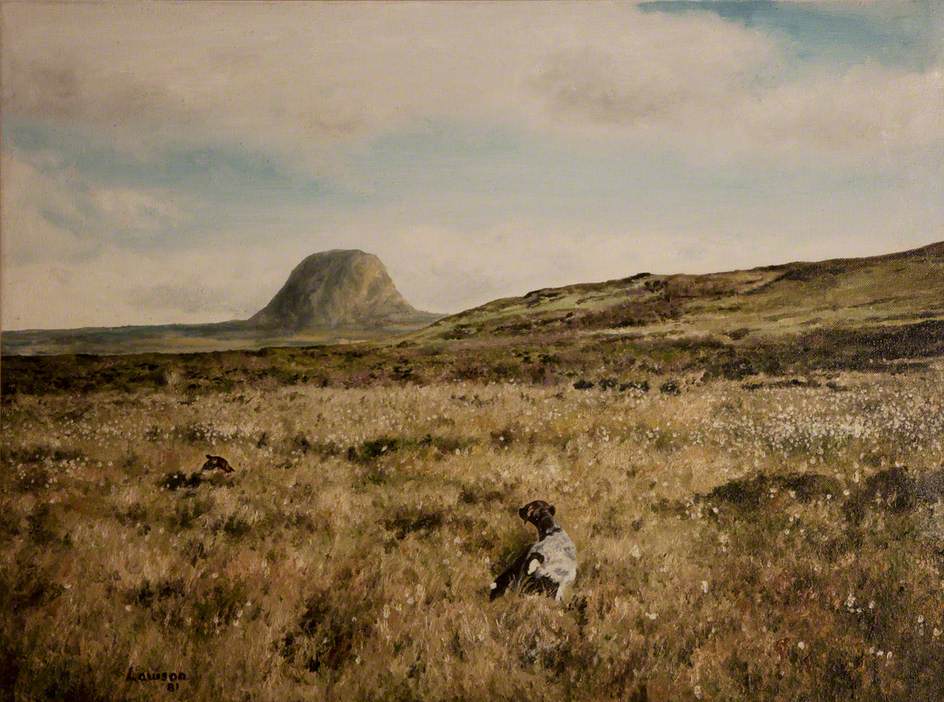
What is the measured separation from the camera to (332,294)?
7086mm

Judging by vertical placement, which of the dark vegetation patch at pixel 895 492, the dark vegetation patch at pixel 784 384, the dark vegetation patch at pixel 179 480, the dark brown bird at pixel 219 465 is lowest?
the dark vegetation patch at pixel 895 492

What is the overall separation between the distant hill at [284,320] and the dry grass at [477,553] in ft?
2.44

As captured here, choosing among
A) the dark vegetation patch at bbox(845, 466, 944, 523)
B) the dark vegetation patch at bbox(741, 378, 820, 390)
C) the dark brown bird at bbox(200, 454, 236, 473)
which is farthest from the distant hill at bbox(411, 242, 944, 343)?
the dark brown bird at bbox(200, 454, 236, 473)

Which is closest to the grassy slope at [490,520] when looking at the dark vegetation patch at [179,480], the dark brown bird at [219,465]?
the dark vegetation patch at [179,480]

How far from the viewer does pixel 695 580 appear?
208 inches

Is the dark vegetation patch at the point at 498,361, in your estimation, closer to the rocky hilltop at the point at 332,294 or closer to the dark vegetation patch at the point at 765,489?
the rocky hilltop at the point at 332,294

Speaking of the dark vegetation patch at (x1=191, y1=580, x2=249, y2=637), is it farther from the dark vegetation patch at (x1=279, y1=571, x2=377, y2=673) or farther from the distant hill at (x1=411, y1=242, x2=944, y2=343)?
the distant hill at (x1=411, y1=242, x2=944, y2=343)

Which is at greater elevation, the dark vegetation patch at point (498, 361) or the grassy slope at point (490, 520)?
the dark vegetation patch at point (498, 361)

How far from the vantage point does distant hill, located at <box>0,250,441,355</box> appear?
7340 mm

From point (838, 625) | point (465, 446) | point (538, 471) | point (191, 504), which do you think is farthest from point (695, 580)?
point (191, 504)

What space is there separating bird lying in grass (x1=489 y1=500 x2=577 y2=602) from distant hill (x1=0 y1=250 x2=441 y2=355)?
3.24 metres

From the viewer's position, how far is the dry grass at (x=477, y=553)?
434 centimetres

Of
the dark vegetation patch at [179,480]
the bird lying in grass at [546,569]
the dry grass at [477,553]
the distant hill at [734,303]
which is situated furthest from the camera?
the distant hill at [734,303]

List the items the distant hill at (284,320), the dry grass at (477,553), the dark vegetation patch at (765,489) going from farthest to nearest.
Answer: the distant hill at (284,320) < the dark vegetation patch at (765,489) < the dry grass at (477,553)
